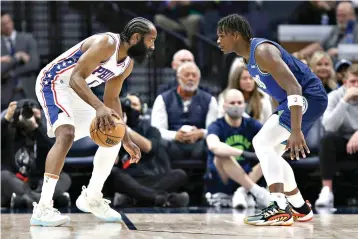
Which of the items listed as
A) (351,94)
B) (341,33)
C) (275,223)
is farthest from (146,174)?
(341,33)

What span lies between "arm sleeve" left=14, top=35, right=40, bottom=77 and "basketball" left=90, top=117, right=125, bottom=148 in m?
4.46

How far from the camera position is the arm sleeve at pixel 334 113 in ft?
27.5

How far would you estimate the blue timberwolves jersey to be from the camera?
20.1 feet

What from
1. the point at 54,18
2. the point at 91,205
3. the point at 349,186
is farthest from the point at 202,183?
the point at 54,18

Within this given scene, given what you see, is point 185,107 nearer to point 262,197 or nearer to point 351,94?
point 262,197

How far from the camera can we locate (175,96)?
8898 mm

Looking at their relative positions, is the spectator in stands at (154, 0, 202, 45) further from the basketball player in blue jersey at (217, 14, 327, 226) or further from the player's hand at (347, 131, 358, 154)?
the basketball player in blue jersey at (217, 14, 327, 226)

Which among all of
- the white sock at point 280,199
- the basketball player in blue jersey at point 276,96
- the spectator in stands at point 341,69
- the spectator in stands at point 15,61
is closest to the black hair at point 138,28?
the basketball player in blue jersey at point 276,96

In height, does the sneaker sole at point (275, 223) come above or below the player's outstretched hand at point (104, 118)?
below

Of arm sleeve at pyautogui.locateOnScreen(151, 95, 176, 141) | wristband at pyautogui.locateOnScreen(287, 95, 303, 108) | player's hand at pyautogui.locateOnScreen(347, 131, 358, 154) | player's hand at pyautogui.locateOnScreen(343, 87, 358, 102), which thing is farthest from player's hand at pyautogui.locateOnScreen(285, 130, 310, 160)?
arm sleeve at pyautogui.locateOnScreen(151, 95, 176, 141)

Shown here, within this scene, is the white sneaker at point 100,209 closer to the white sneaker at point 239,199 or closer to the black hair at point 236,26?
the black hair at point 236,26

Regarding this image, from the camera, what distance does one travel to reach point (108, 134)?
5.88 meters

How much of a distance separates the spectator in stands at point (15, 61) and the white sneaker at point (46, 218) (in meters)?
4.11

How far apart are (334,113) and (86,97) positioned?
3.43 meters
